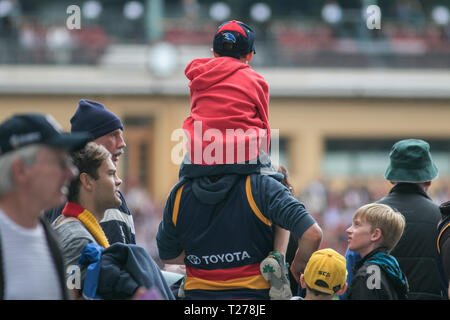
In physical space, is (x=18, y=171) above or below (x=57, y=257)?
above

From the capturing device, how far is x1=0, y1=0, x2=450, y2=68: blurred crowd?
21.9 m

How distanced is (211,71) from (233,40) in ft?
0.57

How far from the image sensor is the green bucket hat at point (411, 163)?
383cm

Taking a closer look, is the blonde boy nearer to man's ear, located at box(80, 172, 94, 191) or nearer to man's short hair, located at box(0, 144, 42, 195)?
man's ear, located at box(80, 172, 94, 191)

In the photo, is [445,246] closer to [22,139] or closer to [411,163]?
[411,163]

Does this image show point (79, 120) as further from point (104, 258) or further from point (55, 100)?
point (55, 100)

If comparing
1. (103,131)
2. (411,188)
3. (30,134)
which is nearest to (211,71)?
(103,131)

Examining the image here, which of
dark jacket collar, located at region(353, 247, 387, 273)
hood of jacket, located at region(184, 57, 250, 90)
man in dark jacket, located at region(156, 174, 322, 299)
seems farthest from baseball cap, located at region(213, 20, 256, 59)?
dark jacket collar, located at region(353, 247, 387, 273)

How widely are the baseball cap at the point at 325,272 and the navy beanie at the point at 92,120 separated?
125 cm

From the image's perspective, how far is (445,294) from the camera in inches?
140

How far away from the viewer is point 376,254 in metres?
3.37

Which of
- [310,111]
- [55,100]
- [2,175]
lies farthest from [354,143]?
[2,175]

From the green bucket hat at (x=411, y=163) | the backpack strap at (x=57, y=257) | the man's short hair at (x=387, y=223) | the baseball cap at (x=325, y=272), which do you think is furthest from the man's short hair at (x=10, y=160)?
the green bucket hat at (x=411, y=163)

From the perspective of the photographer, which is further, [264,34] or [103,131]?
[264,34]
